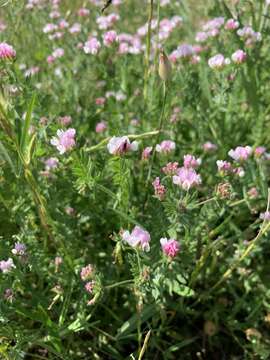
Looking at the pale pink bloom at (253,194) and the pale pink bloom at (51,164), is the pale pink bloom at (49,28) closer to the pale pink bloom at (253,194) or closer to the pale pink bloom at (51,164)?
the pale pink bloom at (51,164)

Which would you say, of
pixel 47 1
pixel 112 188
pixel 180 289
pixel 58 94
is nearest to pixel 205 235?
pixel 180 289

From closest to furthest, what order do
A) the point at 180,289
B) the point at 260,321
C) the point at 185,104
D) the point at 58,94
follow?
1. the point at 180,289
2. the point at 260,321
3. the point at 185,104
4. the point at 58,94

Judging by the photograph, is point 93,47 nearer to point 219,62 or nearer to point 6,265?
point 219,62

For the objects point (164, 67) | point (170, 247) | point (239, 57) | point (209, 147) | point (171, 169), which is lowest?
point (209, 147)

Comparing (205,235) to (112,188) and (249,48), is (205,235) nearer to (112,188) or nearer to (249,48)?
(112,188)

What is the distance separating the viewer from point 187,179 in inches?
49.4

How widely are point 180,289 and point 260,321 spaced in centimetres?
→ 39

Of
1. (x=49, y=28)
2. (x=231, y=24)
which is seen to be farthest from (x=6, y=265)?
(x=49, y=28)

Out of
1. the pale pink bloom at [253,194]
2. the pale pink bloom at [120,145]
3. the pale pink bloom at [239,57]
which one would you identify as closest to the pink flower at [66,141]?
the pale pink bloom at [120,145]

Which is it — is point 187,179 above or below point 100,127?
above

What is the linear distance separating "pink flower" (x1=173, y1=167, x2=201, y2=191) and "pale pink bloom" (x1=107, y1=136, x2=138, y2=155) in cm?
13

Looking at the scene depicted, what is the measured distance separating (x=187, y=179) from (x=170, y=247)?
0.55 ft

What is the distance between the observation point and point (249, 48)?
193cm

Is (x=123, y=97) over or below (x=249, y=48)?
below
